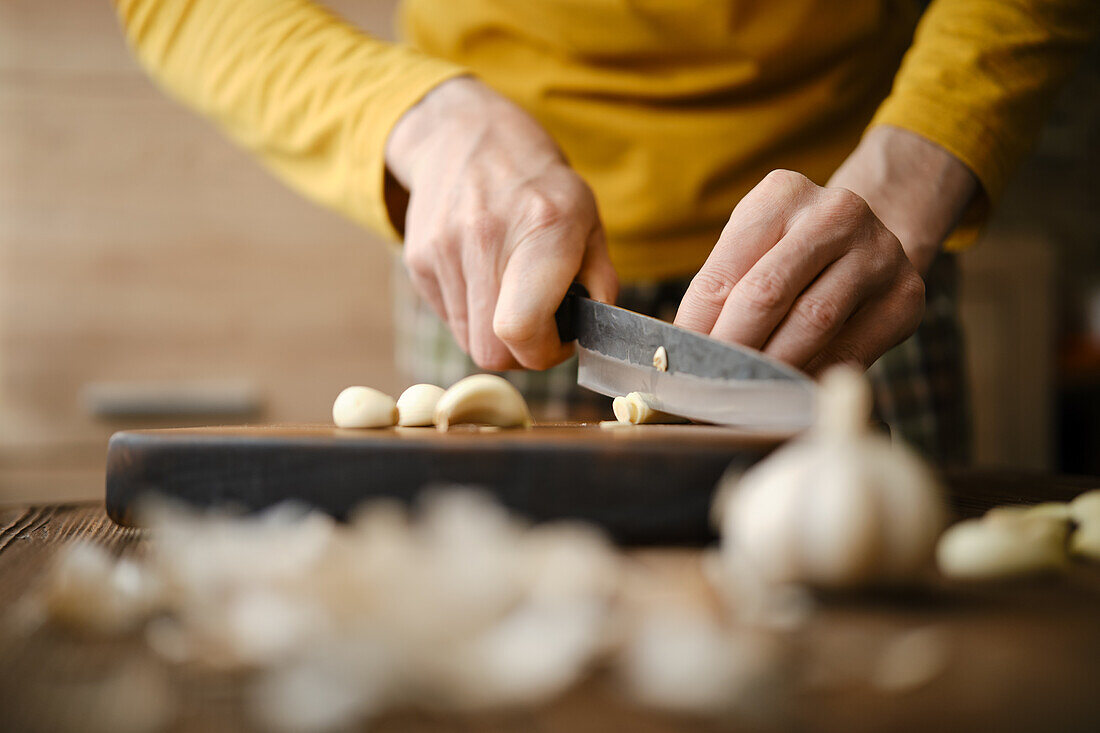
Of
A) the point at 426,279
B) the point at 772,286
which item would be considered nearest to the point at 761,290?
the point at 772,286

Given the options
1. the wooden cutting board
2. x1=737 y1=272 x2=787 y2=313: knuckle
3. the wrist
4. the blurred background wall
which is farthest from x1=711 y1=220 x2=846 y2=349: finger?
the blurred background wall

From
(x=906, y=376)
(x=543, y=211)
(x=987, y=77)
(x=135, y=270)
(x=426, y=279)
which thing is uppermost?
(x=987, y=77)

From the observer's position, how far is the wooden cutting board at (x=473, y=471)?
1.49ft

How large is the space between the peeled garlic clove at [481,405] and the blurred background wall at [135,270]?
108cm

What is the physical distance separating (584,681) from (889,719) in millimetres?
81

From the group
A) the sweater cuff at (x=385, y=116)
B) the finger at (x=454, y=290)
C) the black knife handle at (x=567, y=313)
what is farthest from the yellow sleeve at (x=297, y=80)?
the black knife handle at (x=567, y=313)

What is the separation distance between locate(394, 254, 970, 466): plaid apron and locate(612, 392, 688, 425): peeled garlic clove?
0.36m

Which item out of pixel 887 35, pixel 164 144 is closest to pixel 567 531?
pixel 887 35

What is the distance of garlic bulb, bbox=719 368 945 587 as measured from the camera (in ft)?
1.00

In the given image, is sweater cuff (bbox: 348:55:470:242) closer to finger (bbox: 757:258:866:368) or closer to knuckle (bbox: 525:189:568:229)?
knuckle (bbox: 525:189:568:229)

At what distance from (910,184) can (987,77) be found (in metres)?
0.17

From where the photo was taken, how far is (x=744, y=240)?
0.59 m

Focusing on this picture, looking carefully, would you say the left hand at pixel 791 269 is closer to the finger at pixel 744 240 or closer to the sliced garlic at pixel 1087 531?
the finger at pixel 744 240

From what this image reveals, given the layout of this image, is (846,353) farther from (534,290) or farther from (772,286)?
(534,290)
